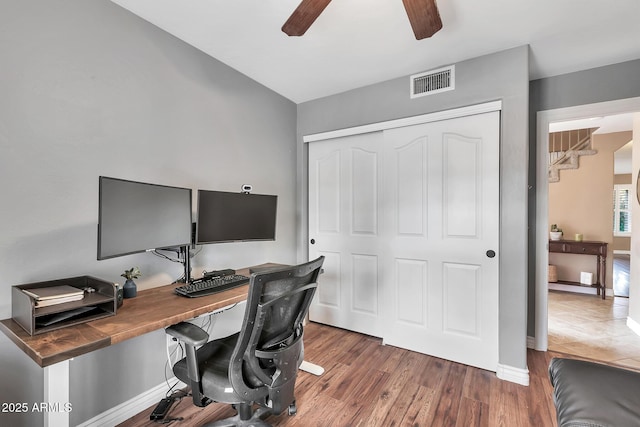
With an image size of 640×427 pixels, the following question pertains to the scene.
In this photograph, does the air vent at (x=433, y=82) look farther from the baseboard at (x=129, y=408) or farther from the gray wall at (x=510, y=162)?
the baseboard at (x=129, y=408)

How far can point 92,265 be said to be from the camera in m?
1.57

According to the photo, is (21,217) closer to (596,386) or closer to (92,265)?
(92,265)

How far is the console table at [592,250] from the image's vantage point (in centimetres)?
410

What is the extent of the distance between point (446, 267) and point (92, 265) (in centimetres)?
249

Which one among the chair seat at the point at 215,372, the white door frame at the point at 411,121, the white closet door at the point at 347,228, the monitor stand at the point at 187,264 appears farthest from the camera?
the white closet door at the point at 347,228

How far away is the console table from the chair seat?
5.12 meters

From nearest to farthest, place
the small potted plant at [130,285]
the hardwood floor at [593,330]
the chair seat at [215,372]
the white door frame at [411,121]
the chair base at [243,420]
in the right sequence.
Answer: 1. the chair seat at [215,372]
2. the chair base at [243,420]
3. the small potted plant at [130,285]
4. the white door frame at [411,121]
5. the hardwood floor at [593,330]

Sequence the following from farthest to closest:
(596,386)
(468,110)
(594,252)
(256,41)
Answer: (594,252)
(468,110)
(256,41)
(596,386)

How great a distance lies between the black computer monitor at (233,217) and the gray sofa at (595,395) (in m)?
1.94

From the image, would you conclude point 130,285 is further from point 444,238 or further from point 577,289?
point 577,289

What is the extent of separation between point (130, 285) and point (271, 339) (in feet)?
2.92

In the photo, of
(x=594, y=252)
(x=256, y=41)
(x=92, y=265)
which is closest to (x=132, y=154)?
(x=92, y=265)

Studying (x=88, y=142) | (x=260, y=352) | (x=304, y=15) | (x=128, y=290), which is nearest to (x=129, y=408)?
(x=128, y=290)

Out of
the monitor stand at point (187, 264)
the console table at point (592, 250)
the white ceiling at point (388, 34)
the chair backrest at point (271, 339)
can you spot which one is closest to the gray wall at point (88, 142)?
the monitor stand at point (187, 264)
